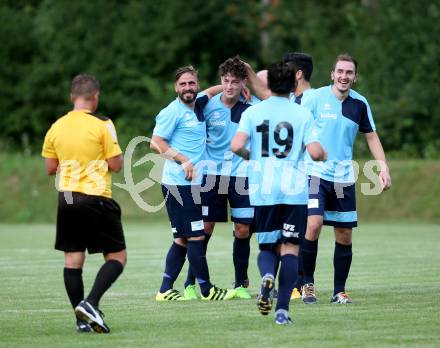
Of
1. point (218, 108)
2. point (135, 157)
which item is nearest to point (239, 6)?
point (135, 157)

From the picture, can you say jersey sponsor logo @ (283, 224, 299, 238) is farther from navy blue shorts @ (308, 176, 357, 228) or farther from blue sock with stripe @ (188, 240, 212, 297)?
blue sock with stripe @ (188, 240, 212, 297)

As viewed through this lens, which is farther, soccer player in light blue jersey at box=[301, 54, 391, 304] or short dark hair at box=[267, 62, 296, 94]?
soccer player in light blue jersey at box=[301, 54, 391, 304]

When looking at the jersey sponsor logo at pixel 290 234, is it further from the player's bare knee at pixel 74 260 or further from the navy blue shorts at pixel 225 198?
the navy blue shorts at pixel 225 198

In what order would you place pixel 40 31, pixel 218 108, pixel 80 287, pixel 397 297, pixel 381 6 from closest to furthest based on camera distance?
pixel 80 287, pixel 397 297, pixel 218 108, pixel 381 6, pixel 40 31

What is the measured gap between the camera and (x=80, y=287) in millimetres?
8305

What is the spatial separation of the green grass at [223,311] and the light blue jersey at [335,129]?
1154mm

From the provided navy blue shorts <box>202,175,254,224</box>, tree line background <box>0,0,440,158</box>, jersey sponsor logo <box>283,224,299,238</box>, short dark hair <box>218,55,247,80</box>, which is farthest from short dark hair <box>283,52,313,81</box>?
tree line background <box>0,0,440,158</box>

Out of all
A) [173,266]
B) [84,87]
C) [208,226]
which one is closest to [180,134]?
[208,226]

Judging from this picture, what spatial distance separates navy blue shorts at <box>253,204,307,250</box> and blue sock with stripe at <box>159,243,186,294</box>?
7.28ft

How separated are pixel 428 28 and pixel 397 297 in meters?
23.9

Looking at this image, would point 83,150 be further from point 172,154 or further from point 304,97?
point 304,97

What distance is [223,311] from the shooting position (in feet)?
31.0

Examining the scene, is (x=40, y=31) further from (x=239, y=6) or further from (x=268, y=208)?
(x=268, y=208)

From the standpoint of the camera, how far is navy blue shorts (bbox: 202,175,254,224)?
11.0 m
